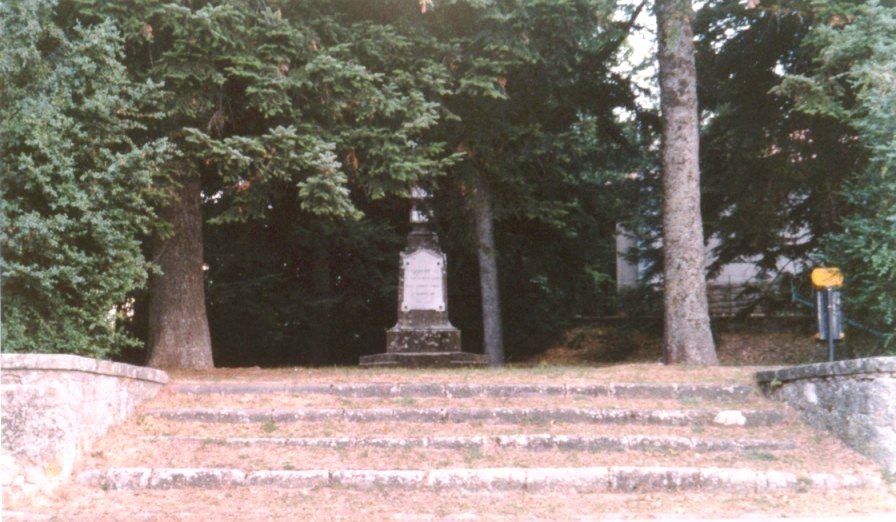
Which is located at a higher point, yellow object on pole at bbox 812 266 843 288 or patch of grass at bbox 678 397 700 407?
yellow object on pole at bbox 812 266 843 288

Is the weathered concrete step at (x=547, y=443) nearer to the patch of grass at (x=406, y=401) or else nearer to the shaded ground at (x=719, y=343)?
the patch of grass at (x=406, y=401)

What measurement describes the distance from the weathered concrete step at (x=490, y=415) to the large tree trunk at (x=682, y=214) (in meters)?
3.70

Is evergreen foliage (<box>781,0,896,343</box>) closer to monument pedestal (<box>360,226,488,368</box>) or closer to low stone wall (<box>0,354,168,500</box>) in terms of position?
monument pedestal (<box>360,226,488,368</box>)

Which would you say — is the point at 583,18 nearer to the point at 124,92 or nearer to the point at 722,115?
the point at 722,115

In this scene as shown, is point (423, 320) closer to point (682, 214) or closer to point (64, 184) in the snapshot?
point (682, 214)

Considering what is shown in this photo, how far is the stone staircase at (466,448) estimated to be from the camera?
6.90m

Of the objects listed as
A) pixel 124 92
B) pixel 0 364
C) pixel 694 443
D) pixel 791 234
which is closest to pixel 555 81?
pixel 791 234

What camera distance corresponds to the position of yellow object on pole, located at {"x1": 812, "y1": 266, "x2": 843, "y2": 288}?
33.9 feet

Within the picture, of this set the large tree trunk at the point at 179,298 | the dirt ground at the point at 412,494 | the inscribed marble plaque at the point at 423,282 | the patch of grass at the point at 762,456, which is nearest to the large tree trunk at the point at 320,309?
the inscribed marble plaque at the point at 423,282

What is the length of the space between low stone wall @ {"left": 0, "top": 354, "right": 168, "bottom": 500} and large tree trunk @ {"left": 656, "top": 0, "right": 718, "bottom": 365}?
7789mm

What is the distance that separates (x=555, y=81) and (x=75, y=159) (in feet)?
26.5

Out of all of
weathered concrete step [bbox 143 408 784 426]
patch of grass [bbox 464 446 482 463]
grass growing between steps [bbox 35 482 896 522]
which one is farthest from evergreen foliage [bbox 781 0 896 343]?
patch of grass [bbox 464 446 482 463]

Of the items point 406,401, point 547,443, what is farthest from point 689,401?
point 406,401

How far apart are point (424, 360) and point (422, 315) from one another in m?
0.88
